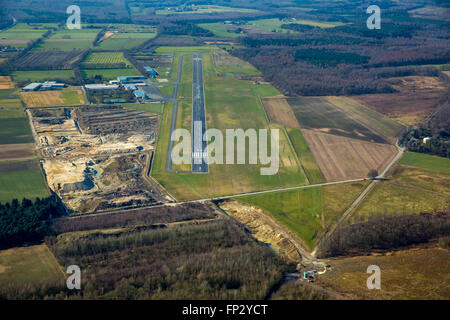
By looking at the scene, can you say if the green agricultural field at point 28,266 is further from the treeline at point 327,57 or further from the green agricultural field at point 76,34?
the green agricultural field at point 76,34

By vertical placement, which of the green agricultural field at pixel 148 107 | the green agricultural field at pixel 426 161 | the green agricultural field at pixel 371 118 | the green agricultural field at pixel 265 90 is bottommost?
the green agricultural field at pixel 426 161

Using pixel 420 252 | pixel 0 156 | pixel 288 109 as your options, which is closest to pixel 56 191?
pixel 0 156

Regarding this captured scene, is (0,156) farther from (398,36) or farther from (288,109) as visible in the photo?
(398,36)

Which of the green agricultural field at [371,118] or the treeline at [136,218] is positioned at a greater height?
the green agricultural field at [371,118]

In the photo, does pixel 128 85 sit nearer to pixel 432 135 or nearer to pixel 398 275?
pixel 432 135

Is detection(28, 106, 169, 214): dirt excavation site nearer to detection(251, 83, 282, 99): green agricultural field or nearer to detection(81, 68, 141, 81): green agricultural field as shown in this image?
detection(81, 68, 141, 81): green agricultural field

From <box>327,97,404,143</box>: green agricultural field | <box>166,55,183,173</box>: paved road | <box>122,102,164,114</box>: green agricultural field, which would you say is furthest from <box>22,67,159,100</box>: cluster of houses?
<box>327,97,404,143</box>: green agricultural field

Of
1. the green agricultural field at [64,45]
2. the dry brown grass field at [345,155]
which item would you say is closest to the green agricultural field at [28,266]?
the dry brown grass field at [345,155]

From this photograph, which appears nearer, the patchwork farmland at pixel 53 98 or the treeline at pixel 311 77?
the patchwork farmland at pixel 53 98
